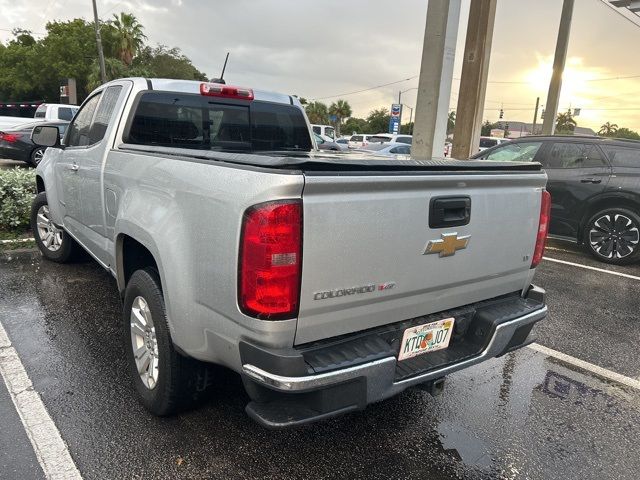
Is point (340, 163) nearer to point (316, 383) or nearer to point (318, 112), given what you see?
point (316, 383)

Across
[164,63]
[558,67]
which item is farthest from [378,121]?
[558,67]

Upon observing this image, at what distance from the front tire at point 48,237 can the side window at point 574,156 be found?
678 centimetres

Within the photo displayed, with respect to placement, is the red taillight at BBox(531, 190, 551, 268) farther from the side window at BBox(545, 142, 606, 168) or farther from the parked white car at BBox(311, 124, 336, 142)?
the parked white car at BBox(311, 124, 336, 142)

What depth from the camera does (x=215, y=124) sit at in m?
3.89

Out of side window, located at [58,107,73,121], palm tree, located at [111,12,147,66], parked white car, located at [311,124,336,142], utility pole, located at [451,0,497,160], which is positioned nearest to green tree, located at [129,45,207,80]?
palm tree, located at [111,12,147,66]

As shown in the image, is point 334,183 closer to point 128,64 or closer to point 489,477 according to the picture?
point 489,477

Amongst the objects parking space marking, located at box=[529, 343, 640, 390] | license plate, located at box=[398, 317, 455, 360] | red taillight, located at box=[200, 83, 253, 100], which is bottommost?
parking space marking, located at box=[529, 343, 640, 390]

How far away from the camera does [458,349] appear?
258 cm

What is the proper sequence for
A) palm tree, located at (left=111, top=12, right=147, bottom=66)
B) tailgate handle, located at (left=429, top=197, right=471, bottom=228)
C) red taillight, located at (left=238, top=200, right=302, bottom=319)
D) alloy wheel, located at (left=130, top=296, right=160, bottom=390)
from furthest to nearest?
palm tree, located at (left=111, top=12, right=147, bottom=66), alloy wheel, located at (left=130, top=296, right=160, bottom=390), tailgate handle, located at (left=429, top=197, right=471, bottom=228), red taillight, located at (left=238, top=200, right=302, bottom=319)

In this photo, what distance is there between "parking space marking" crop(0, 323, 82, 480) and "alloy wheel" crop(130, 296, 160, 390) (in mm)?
509

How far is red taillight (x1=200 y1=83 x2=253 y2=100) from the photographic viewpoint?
377 cm

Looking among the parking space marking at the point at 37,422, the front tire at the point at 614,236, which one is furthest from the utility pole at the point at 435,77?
the parking space marking at the point at 37,422

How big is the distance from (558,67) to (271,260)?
1689 centimetres

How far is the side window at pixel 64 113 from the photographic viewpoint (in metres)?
16.4
